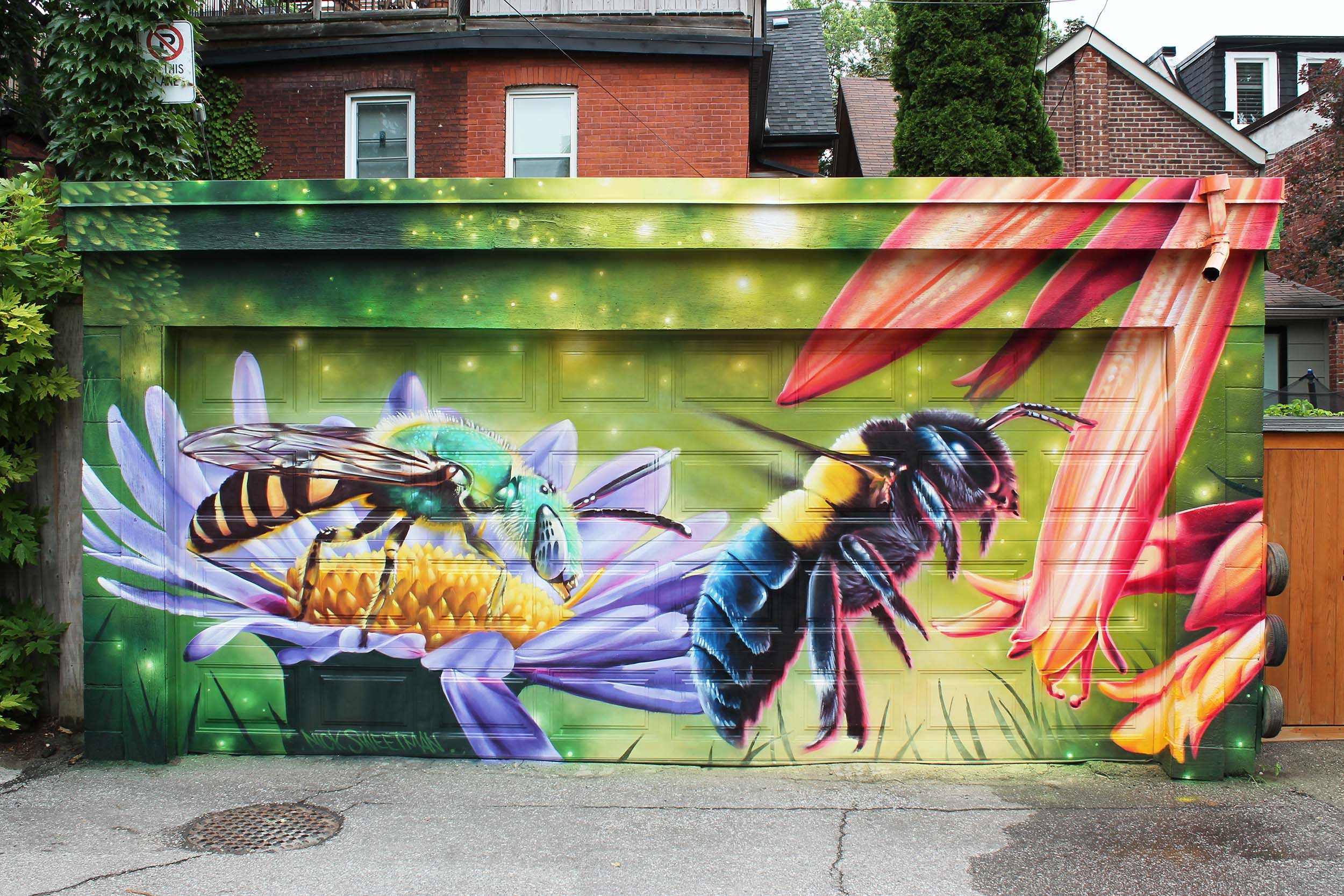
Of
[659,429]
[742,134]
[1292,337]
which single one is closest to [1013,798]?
[659,429]

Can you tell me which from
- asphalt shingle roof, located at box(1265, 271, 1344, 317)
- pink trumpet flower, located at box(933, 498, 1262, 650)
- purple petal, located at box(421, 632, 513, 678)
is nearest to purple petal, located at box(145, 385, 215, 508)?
purple petal, located at box(421, 632, 513, 678)

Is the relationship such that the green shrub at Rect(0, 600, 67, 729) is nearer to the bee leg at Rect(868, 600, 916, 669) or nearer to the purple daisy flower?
the purple daisy flower

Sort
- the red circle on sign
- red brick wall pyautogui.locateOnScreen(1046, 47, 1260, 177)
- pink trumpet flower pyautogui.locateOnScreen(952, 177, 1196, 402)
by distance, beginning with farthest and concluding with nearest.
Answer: red brick wall pyautogui.locateOnScreen(1046, 47, 1260, 177) < the red circle on sign < pink trumpet flower pyautogui.locateOnScreen(952, 177, 1196, 402)

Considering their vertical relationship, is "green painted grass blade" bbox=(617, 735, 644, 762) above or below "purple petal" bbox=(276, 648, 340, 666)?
below

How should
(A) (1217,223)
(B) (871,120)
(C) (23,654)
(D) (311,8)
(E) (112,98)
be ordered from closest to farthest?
(A) (1217,223) < (C) (23,654) < (E) (112,98) < (D) (311,8) < (B) (871,120)

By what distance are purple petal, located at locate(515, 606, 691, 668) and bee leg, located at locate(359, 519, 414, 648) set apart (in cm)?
94

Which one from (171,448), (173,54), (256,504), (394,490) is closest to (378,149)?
(173,54)

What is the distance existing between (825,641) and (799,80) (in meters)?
13.6

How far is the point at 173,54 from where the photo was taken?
697 cm

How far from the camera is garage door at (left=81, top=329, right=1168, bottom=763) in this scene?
215 inches

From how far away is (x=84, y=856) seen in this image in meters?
4.25

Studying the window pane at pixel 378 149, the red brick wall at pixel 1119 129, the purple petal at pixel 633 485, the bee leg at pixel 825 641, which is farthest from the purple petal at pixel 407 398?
the red brick wall at pixel 1119 129

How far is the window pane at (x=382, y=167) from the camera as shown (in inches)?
468

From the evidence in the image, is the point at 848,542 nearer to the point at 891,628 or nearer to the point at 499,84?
the point at 891,628
